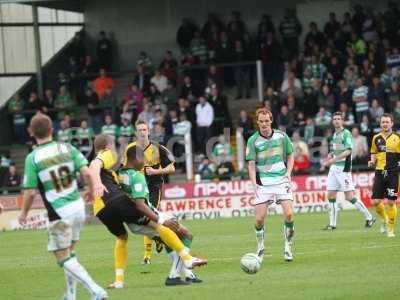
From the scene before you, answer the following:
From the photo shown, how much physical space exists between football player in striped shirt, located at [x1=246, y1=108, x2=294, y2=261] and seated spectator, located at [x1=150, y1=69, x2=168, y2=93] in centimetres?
1992

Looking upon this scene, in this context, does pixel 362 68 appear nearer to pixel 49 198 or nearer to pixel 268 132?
pixel 268 132

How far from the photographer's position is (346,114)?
99.7 feet

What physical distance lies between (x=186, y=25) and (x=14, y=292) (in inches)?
954

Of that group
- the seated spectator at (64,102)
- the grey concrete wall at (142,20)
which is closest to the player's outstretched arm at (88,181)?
the seated spectator at (64,102)

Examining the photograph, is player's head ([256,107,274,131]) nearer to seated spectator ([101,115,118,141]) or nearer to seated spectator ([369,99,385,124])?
seated spectator ([369,99,385,124])

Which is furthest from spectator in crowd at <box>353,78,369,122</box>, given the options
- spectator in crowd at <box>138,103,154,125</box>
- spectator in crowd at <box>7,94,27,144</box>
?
spectator in crowd at <box>7,94,27,144</box>

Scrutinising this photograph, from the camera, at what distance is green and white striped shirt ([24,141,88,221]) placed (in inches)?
437

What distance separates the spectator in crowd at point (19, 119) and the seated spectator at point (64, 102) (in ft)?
3.87

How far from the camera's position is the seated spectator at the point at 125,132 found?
31.2 metres

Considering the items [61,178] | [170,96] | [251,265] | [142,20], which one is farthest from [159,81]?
[61,178]

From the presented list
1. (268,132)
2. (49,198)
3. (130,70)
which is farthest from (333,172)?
(130,70)

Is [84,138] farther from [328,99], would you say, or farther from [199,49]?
[328,99]

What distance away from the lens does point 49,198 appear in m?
11.2

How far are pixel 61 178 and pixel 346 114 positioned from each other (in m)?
20.1
